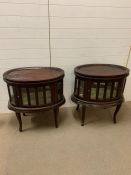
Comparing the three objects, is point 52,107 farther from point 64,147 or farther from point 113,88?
point 113,88

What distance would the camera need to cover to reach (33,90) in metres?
1.68

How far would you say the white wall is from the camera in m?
1.83

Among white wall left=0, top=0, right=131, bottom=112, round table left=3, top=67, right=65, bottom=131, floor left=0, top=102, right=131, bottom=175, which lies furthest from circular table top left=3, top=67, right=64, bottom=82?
floor left=0, top=102, right=131, bottom=175

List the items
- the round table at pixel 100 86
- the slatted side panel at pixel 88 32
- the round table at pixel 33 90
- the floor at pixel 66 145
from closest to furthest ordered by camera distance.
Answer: the floor at pixel 66 145 → the round table at pixel 33 90 → the round table at pixel 100 86 → the slatted side panel at pixel 88 32

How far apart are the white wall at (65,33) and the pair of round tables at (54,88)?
9.1 inches

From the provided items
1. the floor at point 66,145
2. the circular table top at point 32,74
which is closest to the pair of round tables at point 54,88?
the circular table top at point 32,74

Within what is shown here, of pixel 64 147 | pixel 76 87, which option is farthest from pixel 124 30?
pixel 64 147

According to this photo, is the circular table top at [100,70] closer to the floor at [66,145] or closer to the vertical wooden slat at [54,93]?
the vertical wooden slat at [54,93]

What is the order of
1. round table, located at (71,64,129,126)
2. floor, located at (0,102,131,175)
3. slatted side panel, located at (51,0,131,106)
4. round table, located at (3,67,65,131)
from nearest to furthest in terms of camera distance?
floor, located at (0,102,131,175) → round table, located at (3,67,65,131) → round table, located at (71,64,129,126) → slatted side panel, located at (51,0,131,106)

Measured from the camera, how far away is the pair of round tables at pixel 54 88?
166cm

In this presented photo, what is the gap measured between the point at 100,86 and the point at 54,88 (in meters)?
0.50

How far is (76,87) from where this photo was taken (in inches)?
78.0

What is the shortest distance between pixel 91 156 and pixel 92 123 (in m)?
0.55

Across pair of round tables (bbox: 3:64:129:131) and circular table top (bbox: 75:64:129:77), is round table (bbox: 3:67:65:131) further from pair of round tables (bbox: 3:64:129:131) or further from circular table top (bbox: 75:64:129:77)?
circular table top (bbox: 75:64:129:77)
